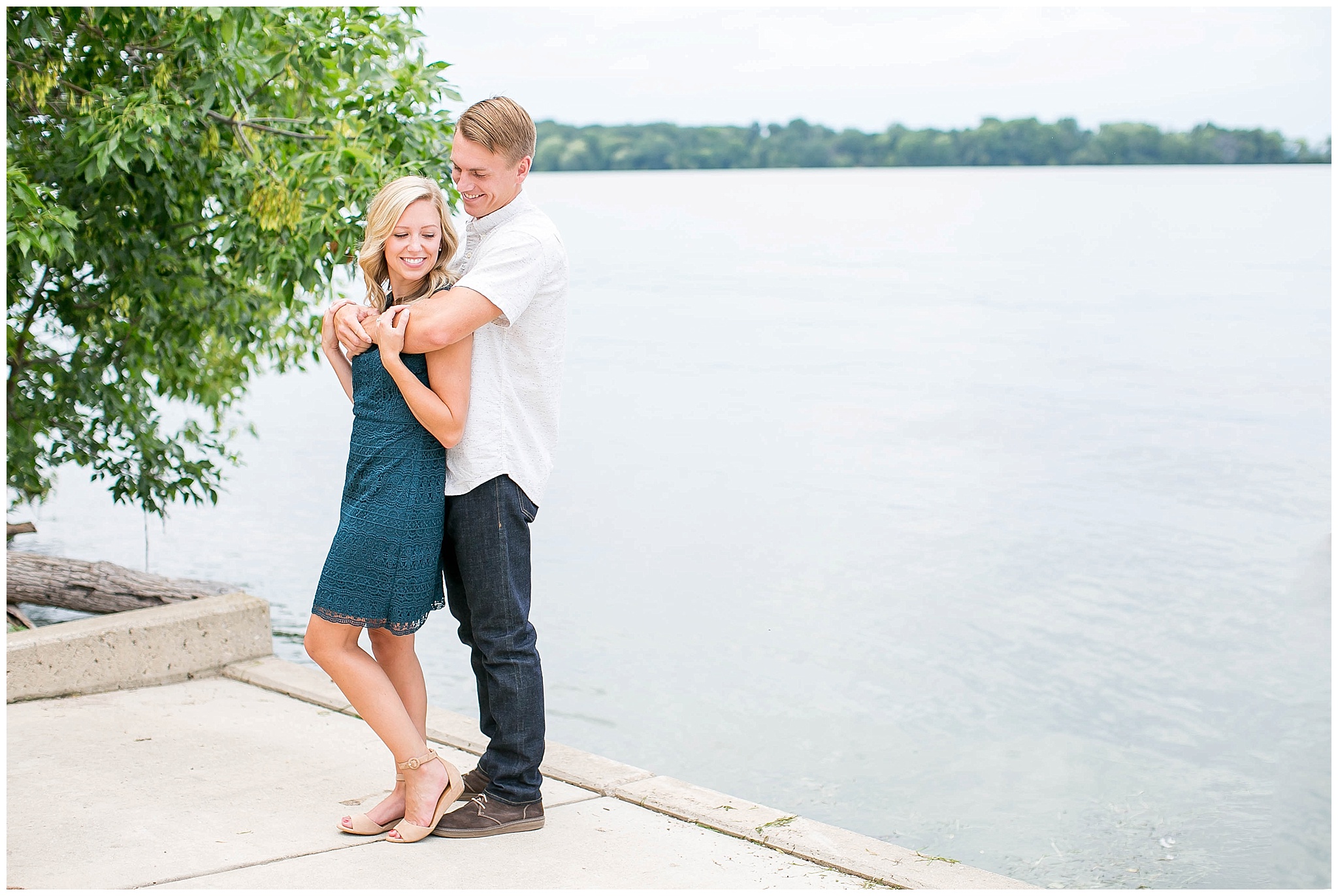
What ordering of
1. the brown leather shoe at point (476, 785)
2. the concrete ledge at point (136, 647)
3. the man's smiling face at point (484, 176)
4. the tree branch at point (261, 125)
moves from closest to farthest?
the man's smiling face at point (484, 176), the brown leather shoe at point (476, 785), the concrete ledge at point (136, 647), the tree branch at point (261, 125)

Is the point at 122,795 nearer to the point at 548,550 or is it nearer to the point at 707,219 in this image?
the point at 548,550

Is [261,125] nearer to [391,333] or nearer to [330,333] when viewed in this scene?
[330,333]

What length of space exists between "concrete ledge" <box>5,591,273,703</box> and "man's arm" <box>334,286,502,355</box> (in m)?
2.34

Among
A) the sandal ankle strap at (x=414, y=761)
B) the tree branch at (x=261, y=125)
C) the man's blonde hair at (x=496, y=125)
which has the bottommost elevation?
the sandal ankle strap at (x=414, y=761)

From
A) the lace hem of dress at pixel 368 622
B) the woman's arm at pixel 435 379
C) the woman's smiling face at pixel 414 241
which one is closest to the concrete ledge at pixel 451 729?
the lace hem of dress at pixel 368 622

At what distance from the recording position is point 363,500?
3.19 meters

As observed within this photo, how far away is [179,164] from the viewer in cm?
598

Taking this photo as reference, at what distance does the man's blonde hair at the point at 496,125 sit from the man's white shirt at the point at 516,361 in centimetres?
16

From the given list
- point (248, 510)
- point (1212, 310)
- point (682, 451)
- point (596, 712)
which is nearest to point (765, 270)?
point (1212, 310)

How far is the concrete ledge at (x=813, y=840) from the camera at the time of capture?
129 inches

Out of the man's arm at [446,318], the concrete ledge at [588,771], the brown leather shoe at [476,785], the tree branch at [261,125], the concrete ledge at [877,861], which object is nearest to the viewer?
the man's arm at [446,318]

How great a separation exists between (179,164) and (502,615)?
3.74 meters

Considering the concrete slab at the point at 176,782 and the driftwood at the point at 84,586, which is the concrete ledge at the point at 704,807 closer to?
the concrete slab at the point at 176,782

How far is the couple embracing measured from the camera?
3109mm
